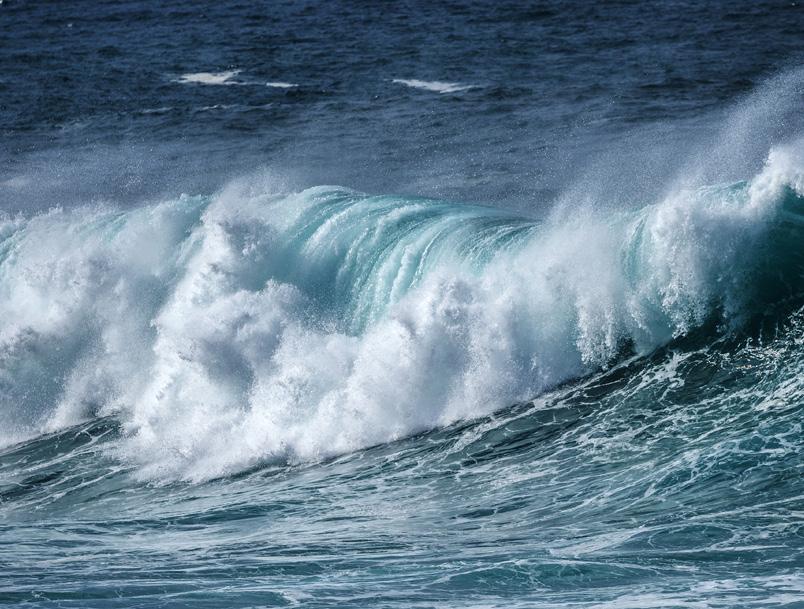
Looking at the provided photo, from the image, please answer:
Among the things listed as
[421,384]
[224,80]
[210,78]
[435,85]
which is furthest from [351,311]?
[210,78]

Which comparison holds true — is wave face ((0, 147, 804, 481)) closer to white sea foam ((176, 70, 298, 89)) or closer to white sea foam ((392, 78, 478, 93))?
white sea foam ((392, 78, 478, 93))

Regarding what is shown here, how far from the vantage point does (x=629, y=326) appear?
652 inches

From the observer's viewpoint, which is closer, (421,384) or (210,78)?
(421,384)

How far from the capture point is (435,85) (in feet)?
123

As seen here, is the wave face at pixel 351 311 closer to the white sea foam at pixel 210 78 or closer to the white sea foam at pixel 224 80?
the white sea foam at pixel 224 80

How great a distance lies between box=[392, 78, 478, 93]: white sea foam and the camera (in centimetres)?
3669

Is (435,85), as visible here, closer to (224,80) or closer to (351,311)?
(224,80)

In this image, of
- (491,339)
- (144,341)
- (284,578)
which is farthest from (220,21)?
(284,578)

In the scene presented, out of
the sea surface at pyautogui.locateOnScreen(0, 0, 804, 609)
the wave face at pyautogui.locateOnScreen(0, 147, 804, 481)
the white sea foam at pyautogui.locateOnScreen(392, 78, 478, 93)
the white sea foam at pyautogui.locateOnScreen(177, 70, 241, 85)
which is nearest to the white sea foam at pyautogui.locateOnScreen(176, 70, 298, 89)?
the white sea foam at pyautogui.locateOnScreen(177, 70, 241, 85)

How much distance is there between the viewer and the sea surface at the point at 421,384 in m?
11.4

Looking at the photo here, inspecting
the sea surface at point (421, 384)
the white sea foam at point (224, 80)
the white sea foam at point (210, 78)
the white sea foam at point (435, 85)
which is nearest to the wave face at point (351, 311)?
the sea surface at point (421, 384)

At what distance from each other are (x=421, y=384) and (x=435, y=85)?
22.7 m

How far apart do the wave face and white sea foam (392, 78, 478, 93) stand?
1651 cm

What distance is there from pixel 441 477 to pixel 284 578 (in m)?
3.54
